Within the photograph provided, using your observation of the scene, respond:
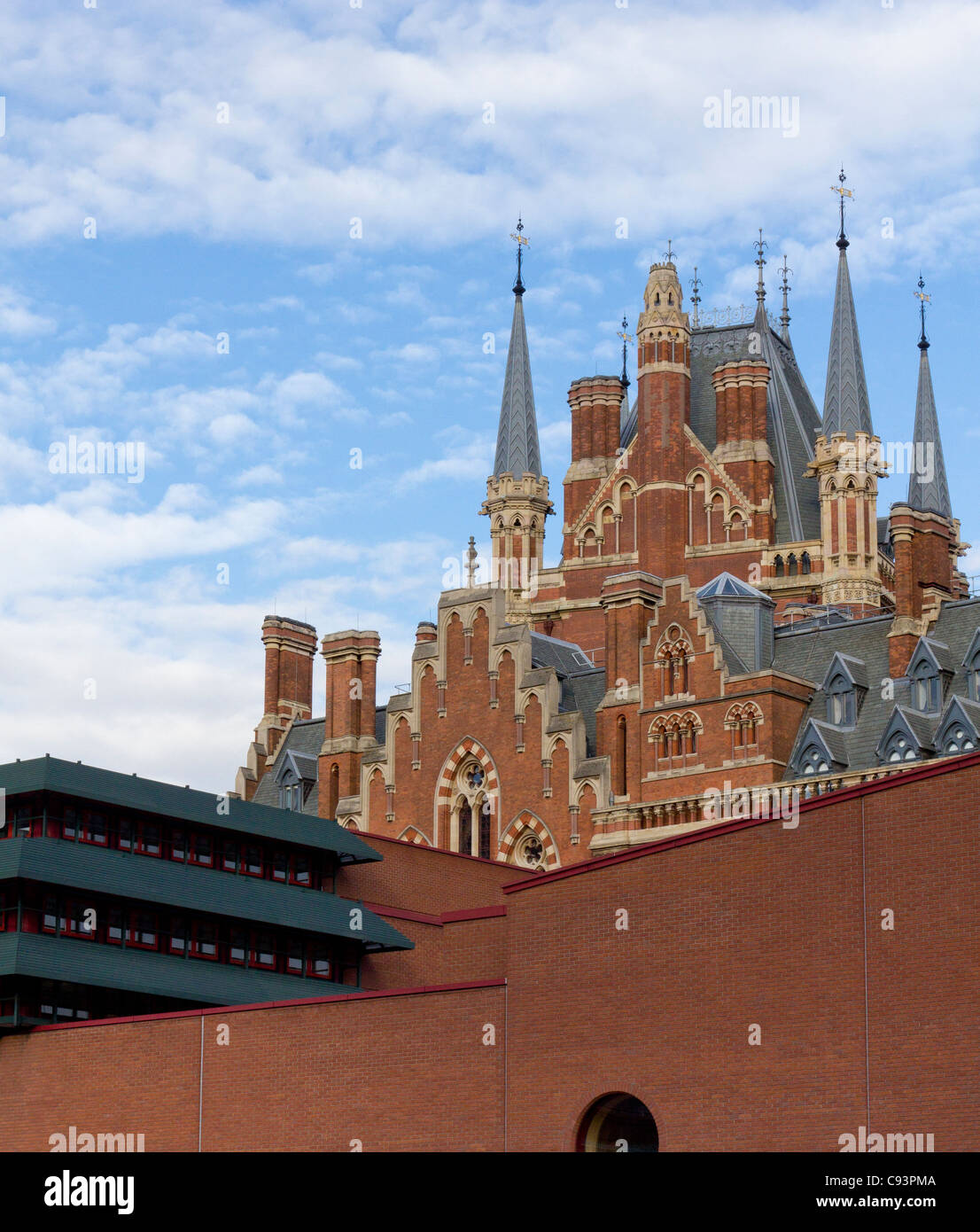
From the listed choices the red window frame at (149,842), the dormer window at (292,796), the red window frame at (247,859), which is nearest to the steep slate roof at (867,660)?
the red window frame at (247,859)

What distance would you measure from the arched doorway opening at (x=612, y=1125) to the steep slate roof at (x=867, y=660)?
85.9 feet

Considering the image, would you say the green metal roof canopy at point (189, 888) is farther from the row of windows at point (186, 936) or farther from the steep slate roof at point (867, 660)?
the steep slate roof at point (867, 660)

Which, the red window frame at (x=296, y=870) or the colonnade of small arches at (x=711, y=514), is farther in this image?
the colonnade of small arches at (x=711, y=514)

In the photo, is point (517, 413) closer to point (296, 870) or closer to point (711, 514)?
point (711, 514)

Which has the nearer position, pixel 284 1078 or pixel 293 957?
Answer: pixel 284 1078

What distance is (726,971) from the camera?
152 feet

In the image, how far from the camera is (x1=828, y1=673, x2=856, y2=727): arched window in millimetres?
75125

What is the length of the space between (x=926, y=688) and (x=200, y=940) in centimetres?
2448

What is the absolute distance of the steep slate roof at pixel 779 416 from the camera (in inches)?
4058

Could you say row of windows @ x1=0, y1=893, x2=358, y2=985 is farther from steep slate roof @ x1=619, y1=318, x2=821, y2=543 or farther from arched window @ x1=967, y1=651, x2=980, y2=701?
steep slate roof @ x1=619, y1=318, x2=821, y2=543

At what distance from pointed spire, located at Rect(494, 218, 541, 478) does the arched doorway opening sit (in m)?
64.4

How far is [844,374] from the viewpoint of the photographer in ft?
346

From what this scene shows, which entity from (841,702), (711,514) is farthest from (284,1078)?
(711,514)
